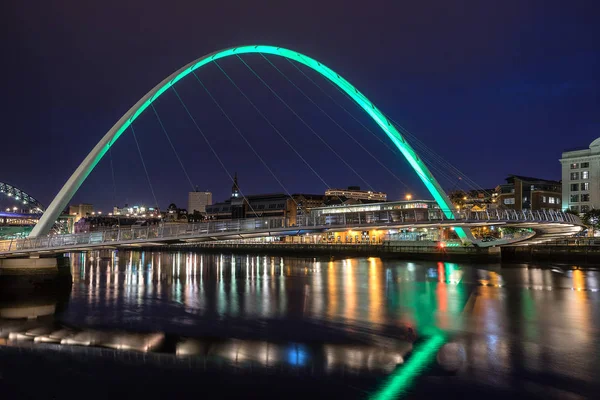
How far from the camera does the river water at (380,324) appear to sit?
13.4m

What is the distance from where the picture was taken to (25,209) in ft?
374

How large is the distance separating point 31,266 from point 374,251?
5329 centimetres

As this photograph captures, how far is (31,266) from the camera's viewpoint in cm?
2873

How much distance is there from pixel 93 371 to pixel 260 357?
5.00m

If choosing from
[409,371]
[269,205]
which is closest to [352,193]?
[269,205]

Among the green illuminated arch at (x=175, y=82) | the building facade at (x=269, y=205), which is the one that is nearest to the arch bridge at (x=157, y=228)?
the green illuminated arch at (x=175, y=82)

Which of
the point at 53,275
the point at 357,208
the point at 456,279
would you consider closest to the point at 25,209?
the point at 357,208

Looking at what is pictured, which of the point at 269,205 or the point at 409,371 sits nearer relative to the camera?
the point at 409,371

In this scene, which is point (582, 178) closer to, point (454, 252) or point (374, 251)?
point (454, 252)

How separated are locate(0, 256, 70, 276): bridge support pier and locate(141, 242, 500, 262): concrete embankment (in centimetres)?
4391

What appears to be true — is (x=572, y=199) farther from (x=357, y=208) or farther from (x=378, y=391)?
(x=378, y=391)

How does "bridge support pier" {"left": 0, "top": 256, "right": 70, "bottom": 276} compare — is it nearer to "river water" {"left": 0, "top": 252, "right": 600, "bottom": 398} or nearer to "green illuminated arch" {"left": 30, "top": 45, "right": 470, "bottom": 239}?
"green illuminated arch" {"left": 30, "top": 45, "right": 470, "bottom": 239}

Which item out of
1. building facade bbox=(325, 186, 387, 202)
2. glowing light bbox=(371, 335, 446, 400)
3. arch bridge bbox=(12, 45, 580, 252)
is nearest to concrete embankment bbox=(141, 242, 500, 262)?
arch bridge bbox=(12, 45, 580, 252)

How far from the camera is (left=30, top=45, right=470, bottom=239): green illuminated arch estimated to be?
2884 cm
